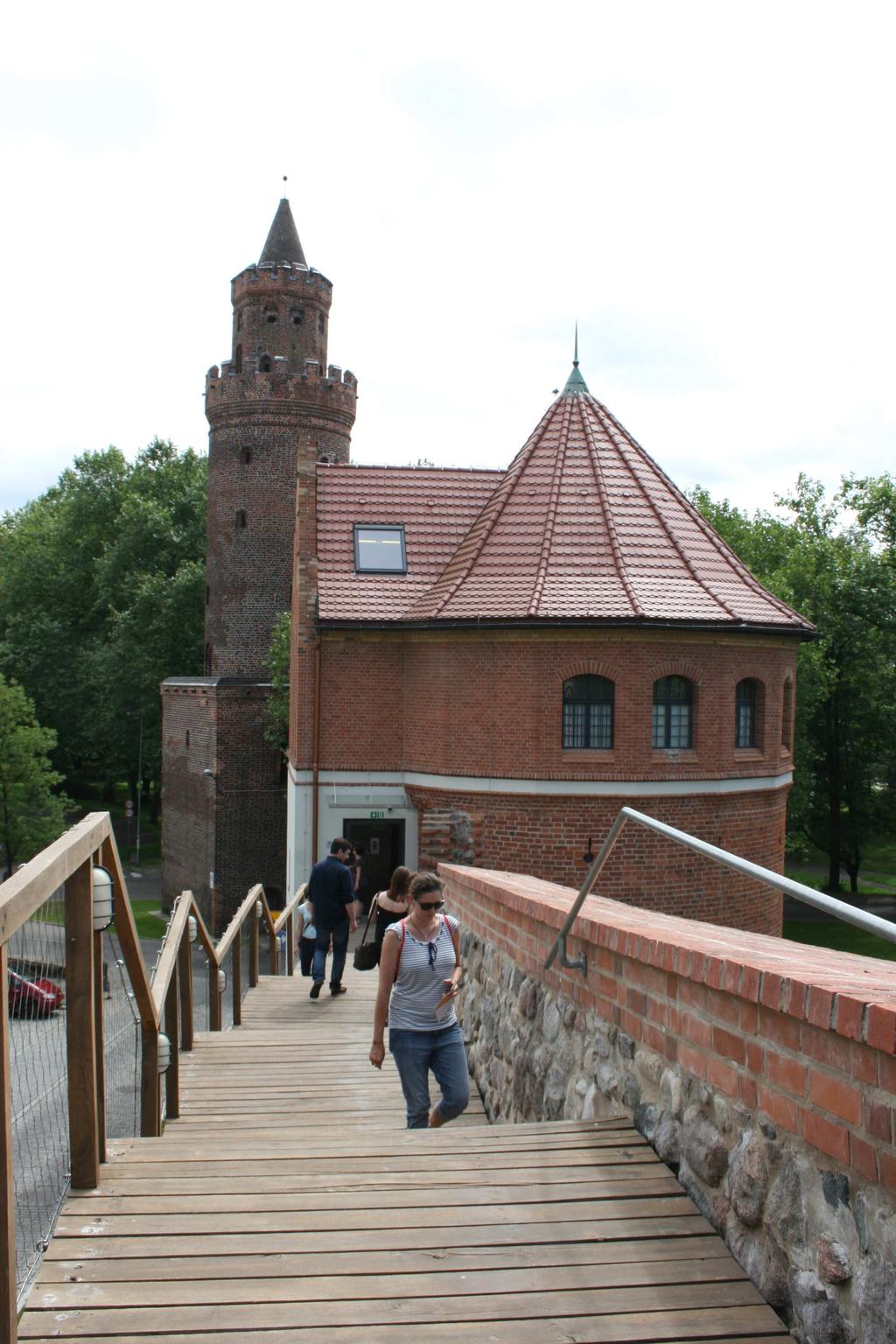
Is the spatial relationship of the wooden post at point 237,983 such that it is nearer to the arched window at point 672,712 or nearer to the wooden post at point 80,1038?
the wooden post at point 80,1038

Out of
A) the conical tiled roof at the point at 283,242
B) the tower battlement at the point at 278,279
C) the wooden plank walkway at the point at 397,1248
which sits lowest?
the wooden plank walkway at the point at 397,1248

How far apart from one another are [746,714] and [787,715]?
1.77 metres

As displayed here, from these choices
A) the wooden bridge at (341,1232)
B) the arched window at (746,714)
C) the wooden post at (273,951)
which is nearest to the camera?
the wooden bridge at (341,1232)

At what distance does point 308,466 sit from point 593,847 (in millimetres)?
9054

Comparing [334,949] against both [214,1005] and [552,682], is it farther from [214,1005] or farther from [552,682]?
[552,682]

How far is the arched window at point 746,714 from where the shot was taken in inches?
744

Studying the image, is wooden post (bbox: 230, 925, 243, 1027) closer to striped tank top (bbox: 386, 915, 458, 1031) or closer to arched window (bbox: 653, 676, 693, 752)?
striped tank top (bbox: 386, 915, 458, 1031)

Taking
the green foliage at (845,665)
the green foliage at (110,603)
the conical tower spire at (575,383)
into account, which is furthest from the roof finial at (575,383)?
the green foliage at (110,603)

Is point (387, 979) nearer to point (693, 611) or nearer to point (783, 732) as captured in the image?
point (693, 611)

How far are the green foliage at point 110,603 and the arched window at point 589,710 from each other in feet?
91.0

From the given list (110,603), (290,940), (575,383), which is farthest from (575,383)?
(110,603)

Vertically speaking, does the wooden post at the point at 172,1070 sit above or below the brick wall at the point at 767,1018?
below

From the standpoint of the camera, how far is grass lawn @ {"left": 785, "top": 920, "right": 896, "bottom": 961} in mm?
29547

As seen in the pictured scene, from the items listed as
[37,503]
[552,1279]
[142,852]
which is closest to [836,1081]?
[552,1279]
